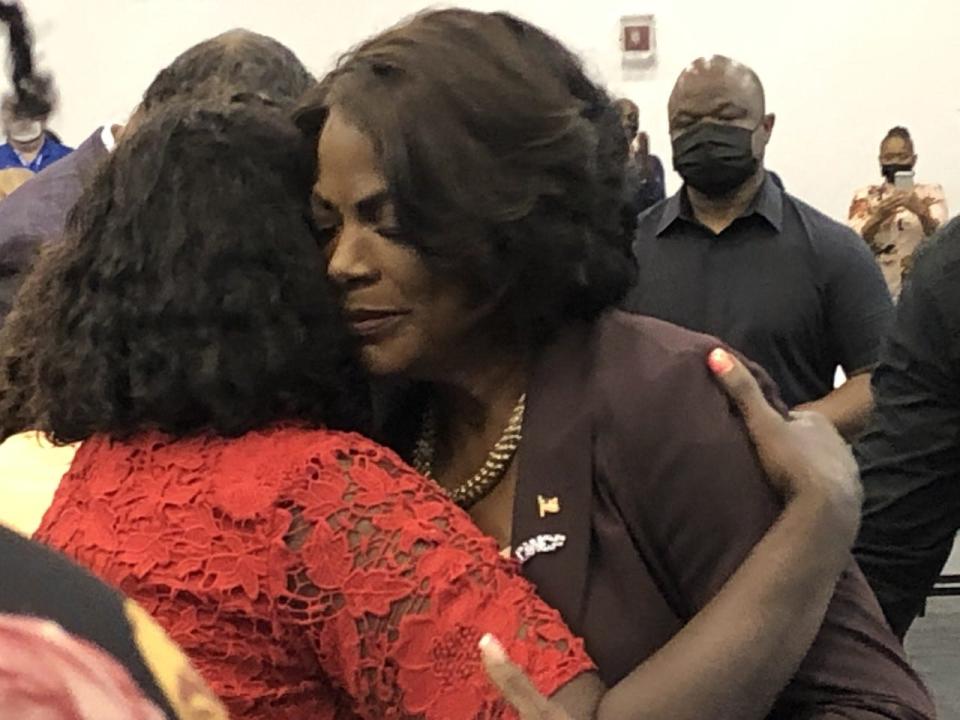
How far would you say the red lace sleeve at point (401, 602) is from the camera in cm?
88

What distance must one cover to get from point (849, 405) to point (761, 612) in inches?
67.6

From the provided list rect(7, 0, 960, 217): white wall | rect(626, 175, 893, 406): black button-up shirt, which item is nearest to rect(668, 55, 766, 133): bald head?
rect(626, 175, 893, 406): black button-up shirt

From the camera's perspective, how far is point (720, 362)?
3.34ft

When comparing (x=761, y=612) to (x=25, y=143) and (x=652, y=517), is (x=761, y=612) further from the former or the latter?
(x=25, y=143)

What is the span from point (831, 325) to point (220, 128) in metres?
1.87

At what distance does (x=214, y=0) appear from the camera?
6.23m

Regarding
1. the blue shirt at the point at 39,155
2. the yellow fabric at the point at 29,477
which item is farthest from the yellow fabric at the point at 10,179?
the yellow fabric at the point at 29,477

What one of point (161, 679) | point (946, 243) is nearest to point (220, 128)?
point (161, 679)

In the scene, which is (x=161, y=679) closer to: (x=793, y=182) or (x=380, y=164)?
(x=380, y=164)

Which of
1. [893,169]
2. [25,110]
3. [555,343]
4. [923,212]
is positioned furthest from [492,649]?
[893,169]

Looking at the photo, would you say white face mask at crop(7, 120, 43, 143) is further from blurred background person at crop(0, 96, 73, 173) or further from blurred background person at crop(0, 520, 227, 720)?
blurred background person at crop(0, 520, 227, 720)

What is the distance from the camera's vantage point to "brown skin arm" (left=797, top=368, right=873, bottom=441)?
256 centimetres

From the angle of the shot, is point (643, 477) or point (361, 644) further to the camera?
point (643, 477)

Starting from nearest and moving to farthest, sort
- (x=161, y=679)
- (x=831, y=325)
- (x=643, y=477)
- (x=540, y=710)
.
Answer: (x=161, y=679) → (x=540, y=710) → (x=643, y=477) → (x=831, y=325)
